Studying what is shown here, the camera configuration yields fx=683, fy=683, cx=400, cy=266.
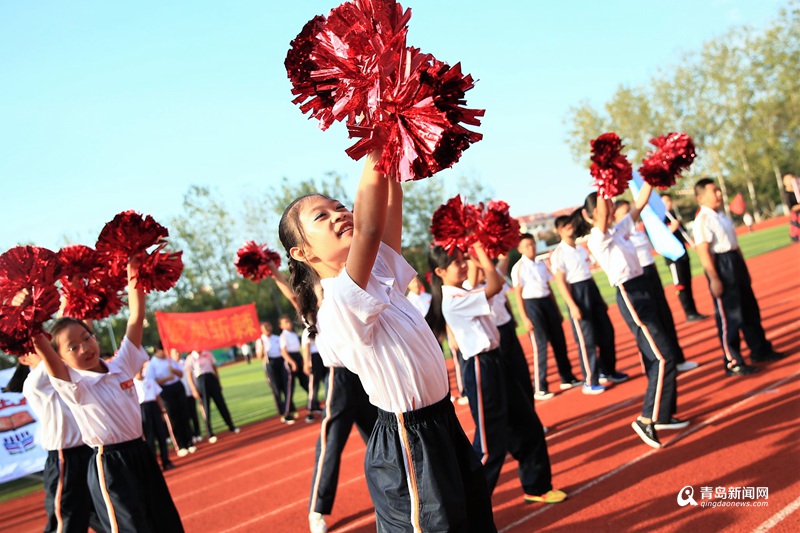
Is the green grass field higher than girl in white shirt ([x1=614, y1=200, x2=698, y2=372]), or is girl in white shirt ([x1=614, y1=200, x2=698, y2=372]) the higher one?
girl in white shirt ([x1=614, y1=200, x2=698, y2=372])

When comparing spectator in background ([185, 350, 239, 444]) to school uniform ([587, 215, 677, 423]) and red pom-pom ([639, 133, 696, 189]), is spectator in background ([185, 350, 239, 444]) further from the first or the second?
red pom-pom ([639, 133, 696, 189])

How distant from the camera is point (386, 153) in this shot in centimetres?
179

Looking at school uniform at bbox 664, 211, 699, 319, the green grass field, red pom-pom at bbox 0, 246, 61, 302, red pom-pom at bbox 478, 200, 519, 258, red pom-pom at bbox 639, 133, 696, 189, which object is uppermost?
red pom-pom at bbox 0, 246, 61, 302

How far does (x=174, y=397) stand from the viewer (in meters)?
13.0

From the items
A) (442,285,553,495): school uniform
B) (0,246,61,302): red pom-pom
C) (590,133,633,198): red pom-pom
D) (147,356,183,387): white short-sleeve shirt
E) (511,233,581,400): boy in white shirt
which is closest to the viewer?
(0,246,61,302): red pom-pom

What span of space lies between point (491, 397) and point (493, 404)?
0.17ft

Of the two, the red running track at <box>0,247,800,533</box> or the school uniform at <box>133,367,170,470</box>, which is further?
the school uniform at <box>133,367,170,470</box>

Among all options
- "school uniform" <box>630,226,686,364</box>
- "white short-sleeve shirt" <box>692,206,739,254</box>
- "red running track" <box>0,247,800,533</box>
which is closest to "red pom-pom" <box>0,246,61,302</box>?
"red running track" <box>0,247,800,533</box>

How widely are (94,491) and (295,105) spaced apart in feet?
10.2

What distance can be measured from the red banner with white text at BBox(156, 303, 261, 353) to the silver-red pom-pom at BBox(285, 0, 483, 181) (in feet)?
45.2

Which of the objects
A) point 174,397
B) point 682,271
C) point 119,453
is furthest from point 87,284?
point 682,271

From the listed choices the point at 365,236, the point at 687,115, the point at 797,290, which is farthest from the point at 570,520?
the point at 687,115

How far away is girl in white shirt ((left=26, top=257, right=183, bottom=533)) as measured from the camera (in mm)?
4031

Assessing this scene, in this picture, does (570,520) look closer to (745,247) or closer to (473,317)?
(473,317)
